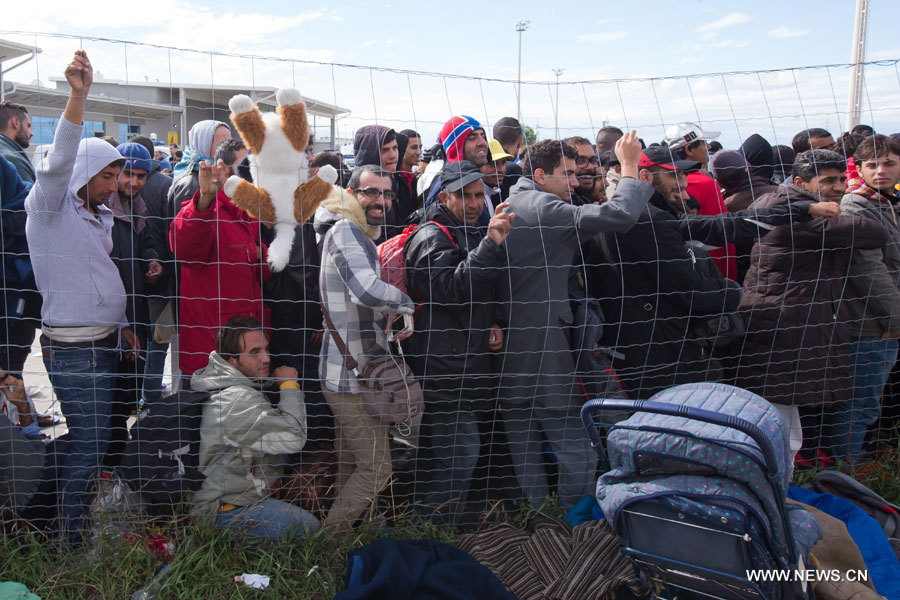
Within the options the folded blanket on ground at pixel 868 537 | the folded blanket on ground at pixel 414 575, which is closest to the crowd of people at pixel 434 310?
the folded blanket on ground at pixel 414 575

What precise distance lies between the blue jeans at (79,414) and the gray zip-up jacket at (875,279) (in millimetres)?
3817

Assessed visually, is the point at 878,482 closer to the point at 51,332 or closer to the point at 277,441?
the point at 277,441

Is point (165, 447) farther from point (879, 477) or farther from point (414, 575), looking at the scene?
point (879, 477)

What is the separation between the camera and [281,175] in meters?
3.16

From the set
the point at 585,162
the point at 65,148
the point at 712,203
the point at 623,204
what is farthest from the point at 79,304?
the point at 712,203

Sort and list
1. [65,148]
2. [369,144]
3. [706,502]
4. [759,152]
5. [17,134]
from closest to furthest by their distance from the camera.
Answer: [706,502]
[65,148]
[17,134]
[369,144]
[759,152]

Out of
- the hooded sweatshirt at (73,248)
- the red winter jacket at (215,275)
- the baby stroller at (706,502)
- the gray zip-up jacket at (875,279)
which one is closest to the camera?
the baby stroller at (706,502)

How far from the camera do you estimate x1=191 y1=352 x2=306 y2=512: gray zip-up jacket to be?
2.95 m

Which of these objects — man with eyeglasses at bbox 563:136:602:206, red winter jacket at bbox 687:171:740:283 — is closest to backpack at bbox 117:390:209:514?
man with eyeglasses at bbox 563:136:602:206

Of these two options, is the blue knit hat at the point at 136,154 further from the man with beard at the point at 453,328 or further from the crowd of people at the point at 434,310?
the man with beard at the point at 453,328

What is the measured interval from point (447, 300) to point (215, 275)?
3.62 feet

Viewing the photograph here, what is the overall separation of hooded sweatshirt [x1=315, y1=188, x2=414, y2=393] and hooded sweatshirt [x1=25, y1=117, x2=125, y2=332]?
0.94 m

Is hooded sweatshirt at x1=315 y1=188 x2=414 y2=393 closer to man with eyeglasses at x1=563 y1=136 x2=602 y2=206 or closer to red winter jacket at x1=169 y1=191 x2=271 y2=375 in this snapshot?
red winter jacket at x1=169 y1=191 x2=271 y2=375

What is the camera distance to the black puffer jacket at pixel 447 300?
307 centimetres
